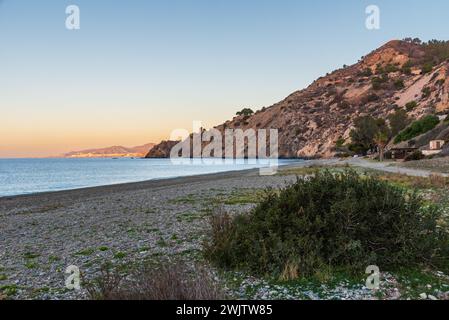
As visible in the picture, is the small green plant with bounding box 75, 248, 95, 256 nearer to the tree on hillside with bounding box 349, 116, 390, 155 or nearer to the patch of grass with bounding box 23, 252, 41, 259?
the patch of grass with bounding box 23, 252, 41, 259

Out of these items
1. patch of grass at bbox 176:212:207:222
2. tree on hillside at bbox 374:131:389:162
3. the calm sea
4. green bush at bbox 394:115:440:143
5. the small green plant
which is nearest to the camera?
the small green plant

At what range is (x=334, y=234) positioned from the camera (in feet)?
25.3

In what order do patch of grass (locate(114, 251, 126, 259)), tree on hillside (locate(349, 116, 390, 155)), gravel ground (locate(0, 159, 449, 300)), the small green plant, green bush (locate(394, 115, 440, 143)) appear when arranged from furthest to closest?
tree on hillside (locate(349, 116, 390, 155)), green bush (locate(394, 115, 440, 143)), the small green plant, patch of grass (locate(114, 251, 126, 259)), gravel ground (locate(0, 159, 449, 300))

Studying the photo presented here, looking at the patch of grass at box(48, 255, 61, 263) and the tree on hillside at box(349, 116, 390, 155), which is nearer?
the patch of grass at box(48, 255, 61, 263)

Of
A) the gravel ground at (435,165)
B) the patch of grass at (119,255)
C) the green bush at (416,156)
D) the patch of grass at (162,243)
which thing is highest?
the green bush at (416,156)

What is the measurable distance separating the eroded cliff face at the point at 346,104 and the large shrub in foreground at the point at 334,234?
107959mm

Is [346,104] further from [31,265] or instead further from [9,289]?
[9,289]

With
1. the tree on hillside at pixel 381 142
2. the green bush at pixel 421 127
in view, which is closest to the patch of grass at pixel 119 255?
the tree on hillside at pixel 381 142

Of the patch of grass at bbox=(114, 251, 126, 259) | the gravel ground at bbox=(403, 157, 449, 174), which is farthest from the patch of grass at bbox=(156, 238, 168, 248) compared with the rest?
the gravel ground at bbox=(403, 157, 449, 174)

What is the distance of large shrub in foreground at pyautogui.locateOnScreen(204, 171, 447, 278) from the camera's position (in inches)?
293

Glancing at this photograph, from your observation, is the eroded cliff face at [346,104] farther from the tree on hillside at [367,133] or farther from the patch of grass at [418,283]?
the patch of grass at [418,283]

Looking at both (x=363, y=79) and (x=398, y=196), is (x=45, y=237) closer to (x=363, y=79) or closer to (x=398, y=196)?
(x=398, y=196)

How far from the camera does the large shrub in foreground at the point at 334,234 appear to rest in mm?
7441

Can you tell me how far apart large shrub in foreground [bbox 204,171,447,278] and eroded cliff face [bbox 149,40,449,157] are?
107959 millimetres
